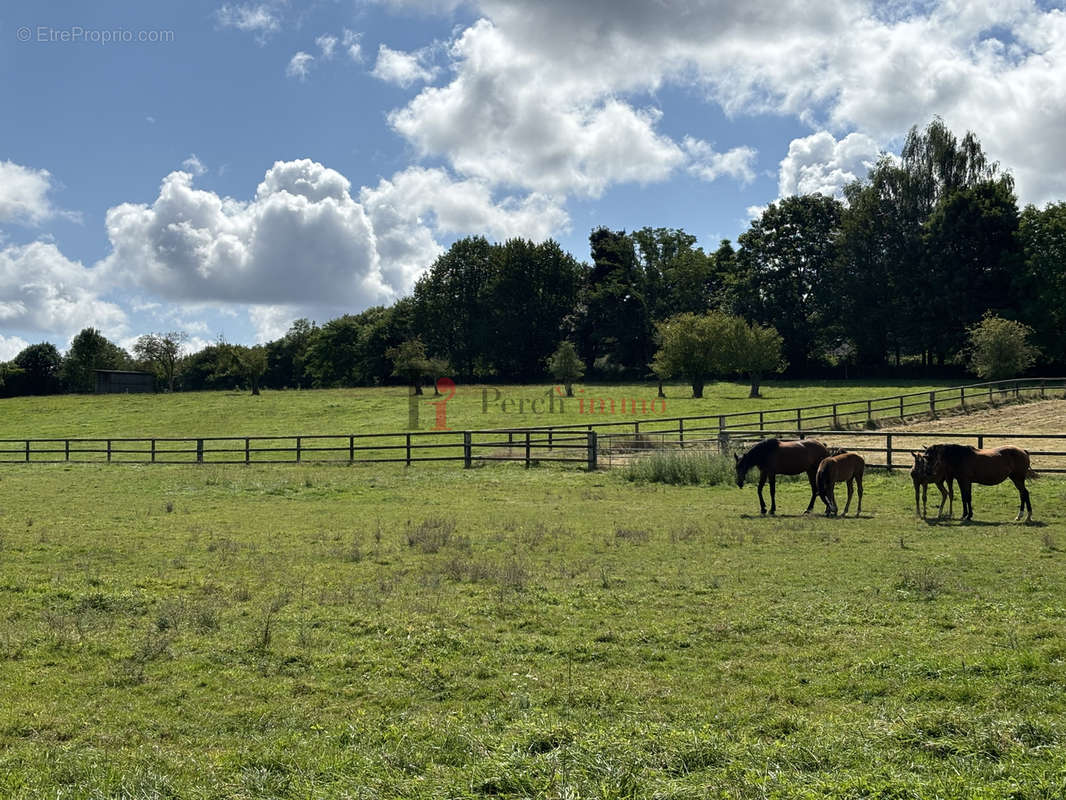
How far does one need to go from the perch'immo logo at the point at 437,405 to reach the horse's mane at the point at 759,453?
75.0 ft

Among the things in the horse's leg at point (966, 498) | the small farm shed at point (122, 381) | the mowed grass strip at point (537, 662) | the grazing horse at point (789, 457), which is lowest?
the mowed grass strip at point (537, 662)

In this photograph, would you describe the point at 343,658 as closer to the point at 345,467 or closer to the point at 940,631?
the point at 940,631

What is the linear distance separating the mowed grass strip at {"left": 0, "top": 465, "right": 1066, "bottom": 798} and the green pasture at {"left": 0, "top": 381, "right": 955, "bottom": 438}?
87.9 feet

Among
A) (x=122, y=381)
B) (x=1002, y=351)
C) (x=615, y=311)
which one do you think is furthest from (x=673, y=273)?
(x=122, y=381)

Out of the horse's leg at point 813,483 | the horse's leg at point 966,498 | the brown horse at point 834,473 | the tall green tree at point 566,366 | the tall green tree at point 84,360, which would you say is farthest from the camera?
the tall green tree at point 84,360

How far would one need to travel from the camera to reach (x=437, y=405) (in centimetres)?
4928

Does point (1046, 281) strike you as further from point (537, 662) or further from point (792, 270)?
point (537, 662)

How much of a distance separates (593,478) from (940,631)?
14.5 m

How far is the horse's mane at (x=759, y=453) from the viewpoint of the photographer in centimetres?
1599

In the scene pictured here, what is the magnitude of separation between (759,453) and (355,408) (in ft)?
120

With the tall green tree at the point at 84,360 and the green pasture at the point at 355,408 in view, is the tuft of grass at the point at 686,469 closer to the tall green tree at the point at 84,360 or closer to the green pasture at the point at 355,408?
the green pasture at the point at 355,408

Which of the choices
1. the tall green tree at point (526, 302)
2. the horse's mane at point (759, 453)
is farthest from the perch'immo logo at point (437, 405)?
the horse's mane at point (759, 453)

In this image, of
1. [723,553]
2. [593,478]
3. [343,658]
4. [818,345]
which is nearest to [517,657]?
[343,658]

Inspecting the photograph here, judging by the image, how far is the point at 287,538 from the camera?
40.1ft
